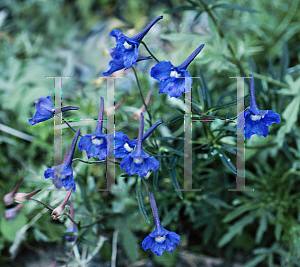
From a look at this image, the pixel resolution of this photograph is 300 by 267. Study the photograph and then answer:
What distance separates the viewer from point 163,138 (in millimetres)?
1212

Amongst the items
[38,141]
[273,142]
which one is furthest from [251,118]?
[38,141]

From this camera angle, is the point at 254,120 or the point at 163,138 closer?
the point at 254,120

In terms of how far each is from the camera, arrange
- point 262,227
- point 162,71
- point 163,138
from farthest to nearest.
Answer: point 262,227, point 163,138, point 162,71

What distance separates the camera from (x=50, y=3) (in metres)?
2.39

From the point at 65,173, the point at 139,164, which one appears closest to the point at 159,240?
the point at 139,164

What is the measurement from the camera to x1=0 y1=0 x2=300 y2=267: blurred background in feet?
4.63

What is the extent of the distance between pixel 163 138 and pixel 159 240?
1.36ft

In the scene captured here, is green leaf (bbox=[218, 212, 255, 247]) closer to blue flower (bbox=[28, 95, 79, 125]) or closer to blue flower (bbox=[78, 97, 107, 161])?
blue flower (bbox=[78, 97, 107, 161])

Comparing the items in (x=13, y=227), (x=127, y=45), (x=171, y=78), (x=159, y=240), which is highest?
(x=127, y=45)

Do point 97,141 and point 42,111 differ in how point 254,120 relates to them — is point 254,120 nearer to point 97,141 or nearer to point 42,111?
point 97,141

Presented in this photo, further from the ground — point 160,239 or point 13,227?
point 160,239

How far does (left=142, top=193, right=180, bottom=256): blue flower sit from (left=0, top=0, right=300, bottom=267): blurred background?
194 millimetres

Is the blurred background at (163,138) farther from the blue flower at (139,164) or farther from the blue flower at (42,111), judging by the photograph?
the blue flower at (42,111)

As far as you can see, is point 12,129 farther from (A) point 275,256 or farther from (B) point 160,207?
(A) point 275,256
